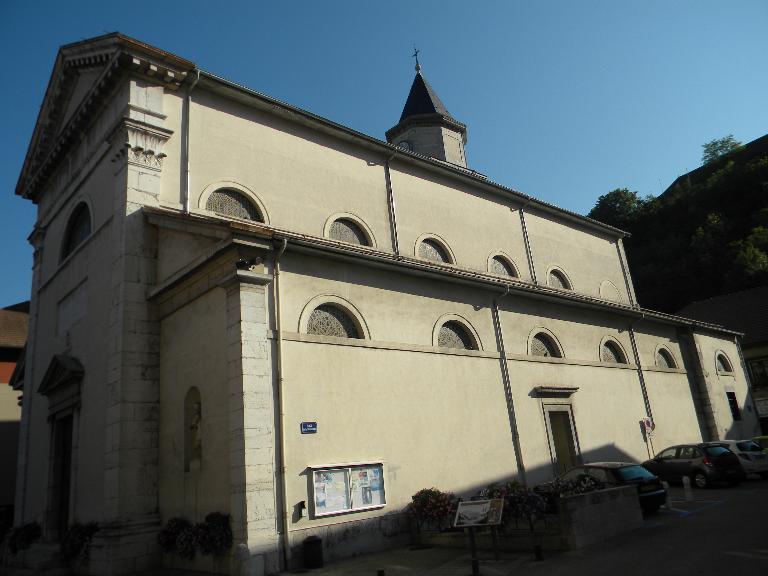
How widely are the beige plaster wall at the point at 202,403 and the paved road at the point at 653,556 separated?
2533 millimetres

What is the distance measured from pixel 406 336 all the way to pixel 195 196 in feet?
19.4

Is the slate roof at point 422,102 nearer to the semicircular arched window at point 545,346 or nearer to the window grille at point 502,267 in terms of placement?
the window grille at point 502,267

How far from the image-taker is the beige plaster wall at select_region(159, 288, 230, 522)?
1029cm

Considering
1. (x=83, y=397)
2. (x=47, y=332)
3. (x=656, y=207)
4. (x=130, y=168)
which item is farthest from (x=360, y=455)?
(x=656, y=207)

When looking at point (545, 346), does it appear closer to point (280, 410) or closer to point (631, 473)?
point (631, 473)

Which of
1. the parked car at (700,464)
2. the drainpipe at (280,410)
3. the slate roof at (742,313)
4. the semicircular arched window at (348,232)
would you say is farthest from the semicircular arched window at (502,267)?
the slate roof at (742,313)

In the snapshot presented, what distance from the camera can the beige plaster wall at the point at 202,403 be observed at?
10.3 meters

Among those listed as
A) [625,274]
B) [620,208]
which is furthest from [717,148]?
[625,274]

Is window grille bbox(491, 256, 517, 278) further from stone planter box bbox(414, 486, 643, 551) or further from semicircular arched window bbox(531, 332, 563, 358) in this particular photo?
stone planter box bbox(414, 486, 643, 551)

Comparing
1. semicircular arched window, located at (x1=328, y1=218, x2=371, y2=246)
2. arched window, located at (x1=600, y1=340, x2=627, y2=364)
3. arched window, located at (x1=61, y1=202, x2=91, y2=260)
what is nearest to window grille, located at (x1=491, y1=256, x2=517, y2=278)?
arched window, located at (x1=600, y1=340, x2=627, y2=364)

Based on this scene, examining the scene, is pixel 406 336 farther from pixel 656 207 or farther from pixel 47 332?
pixel 656 207

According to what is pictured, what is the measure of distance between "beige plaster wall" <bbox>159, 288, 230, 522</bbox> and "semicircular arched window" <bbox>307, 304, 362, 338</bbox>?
1839mm

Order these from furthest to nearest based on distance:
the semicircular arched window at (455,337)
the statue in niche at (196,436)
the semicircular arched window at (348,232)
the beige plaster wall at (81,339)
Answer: the semicircular arched window at (348,232) → the semicircular arched window at (455,337) → the beige plaster wall at (81,339) → the statue in niche at (196,436)

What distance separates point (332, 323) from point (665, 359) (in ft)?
50.7
